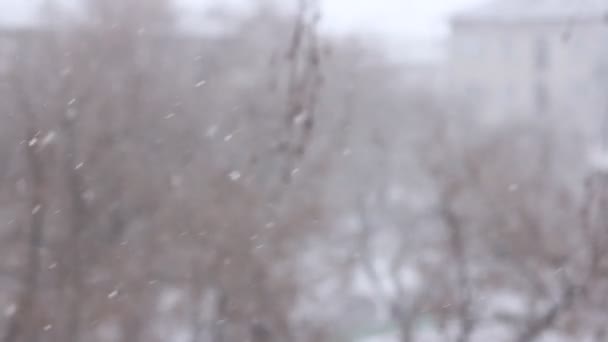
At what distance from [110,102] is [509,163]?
2.61 metres

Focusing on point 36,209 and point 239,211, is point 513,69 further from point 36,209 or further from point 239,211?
point 36,209

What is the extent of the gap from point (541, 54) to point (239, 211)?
5.89m

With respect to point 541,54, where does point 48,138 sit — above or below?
above

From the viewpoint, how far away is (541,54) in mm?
8188

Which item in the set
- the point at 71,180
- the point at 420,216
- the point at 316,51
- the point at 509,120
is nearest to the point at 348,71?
the point at 420,216

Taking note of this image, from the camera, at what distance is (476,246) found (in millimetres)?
3828

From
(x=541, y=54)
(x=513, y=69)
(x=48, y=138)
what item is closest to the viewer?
(x=48, y=138)

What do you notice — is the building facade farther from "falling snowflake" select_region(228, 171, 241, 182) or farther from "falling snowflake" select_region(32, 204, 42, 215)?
"falling snowflake" select_region(32, 204, 42, 215)

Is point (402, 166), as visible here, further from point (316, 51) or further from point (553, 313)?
point (316, 51)

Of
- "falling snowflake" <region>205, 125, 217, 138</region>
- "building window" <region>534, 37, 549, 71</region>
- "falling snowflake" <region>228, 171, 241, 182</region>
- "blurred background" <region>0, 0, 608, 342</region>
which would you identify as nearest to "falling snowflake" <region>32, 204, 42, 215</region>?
"blurred background" <region>0, 0, 608, 342</region>

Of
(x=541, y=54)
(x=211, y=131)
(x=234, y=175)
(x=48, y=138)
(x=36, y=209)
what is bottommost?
(x=541, y=54)

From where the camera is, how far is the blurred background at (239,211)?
9.40 ft

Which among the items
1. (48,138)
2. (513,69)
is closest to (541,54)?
(513,69)

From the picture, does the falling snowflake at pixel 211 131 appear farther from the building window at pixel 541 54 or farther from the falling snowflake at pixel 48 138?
the building window at pixel 541 54
